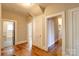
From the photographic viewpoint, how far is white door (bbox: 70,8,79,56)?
4.22 ft

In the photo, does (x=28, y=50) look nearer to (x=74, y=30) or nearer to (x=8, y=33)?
(x=8, y=33)

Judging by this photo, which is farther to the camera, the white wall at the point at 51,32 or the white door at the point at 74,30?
the white wall at the point at 51,32

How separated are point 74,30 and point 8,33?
3.30ft

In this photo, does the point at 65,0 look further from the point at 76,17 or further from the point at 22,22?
the point at 22,22

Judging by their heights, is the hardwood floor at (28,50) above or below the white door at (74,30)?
below

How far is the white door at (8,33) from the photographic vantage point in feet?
4.29

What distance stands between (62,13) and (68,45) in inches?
20.0

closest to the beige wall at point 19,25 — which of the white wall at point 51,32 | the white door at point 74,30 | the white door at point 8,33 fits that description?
the white door at point 8,33

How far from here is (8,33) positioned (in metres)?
1.39

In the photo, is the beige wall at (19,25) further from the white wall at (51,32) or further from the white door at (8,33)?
the white wall at (51,32)

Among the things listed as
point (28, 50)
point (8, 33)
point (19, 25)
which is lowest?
point (28, 50)

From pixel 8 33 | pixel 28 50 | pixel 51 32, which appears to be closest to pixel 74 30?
pixel 51 32

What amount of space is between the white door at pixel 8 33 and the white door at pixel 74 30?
35.2 inches

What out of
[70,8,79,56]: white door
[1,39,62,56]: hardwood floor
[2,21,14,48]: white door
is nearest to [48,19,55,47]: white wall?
[1,39,62,56]: hardwood floor
